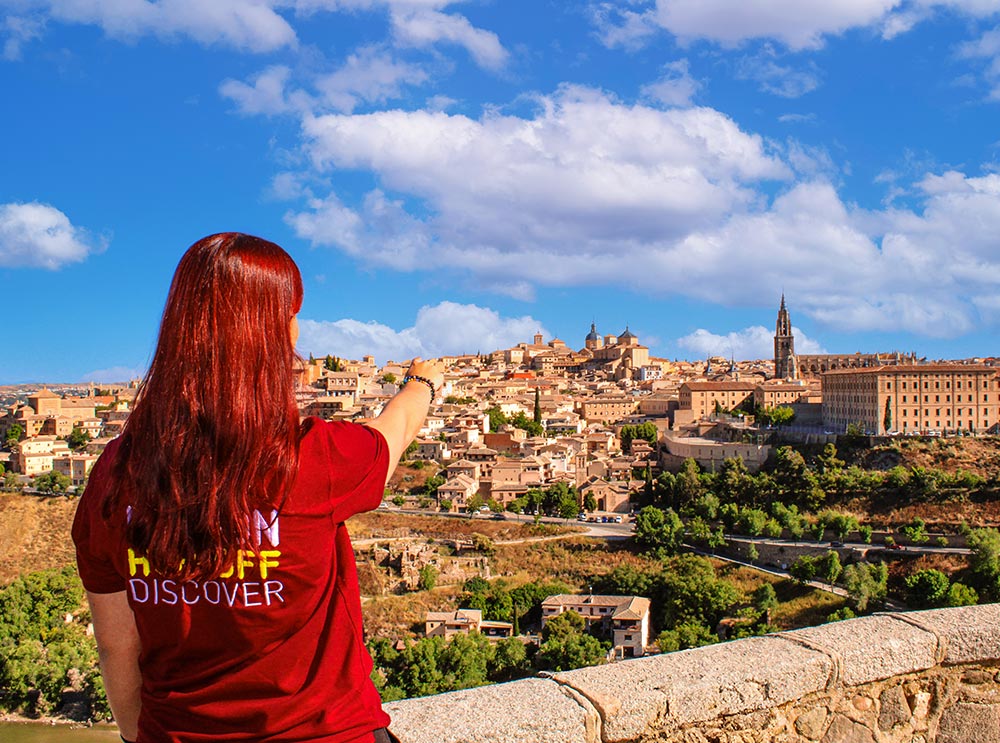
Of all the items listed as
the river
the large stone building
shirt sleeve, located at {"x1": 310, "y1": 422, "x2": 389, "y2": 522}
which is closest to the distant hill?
the river

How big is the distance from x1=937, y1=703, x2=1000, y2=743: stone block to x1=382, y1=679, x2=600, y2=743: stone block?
1.27 metres

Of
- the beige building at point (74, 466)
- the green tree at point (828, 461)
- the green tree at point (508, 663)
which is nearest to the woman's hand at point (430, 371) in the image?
the green tree at point (508, 663)

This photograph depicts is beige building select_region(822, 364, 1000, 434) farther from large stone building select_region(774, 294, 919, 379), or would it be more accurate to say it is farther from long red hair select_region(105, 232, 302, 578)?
long red hair select_region(105, 232, 302, 578)

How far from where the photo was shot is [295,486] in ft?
4.12

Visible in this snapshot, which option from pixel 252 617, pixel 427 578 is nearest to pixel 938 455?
pixel 427 578

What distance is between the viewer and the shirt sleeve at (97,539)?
Answer: 1234 mm

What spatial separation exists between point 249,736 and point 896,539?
28438mm

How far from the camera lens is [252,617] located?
1.24 metres

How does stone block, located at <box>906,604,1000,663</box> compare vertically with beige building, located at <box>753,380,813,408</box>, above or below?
below

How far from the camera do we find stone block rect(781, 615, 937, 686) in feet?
8.26

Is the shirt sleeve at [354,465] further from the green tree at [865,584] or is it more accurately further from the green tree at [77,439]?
the green tree at [77,439]

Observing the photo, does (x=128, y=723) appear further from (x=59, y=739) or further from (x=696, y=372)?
(x=696, y=372)

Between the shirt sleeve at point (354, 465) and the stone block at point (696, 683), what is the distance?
109 cm

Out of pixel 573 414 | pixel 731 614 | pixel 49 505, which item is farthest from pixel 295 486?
pixel 573 414
